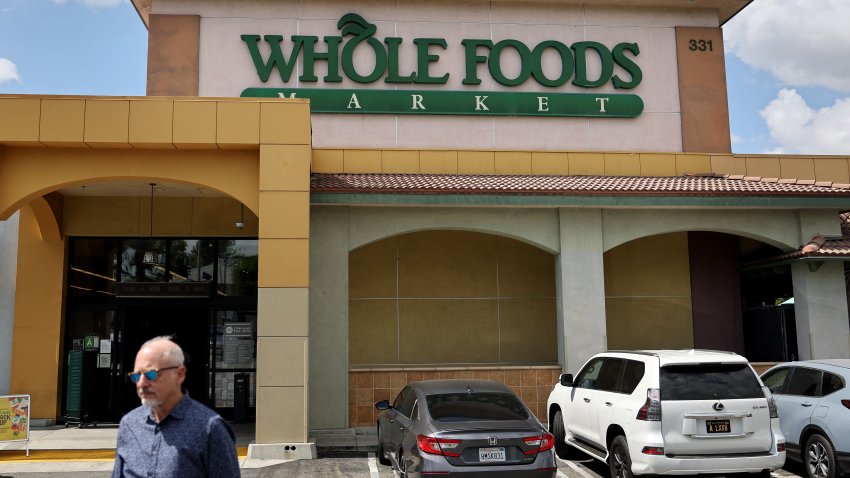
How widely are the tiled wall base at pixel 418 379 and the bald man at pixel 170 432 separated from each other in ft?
34.6

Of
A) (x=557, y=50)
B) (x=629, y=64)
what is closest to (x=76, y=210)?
(x=557, y=50)

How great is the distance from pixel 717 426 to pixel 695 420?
11.0 inches

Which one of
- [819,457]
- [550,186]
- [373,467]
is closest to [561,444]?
[373,467]

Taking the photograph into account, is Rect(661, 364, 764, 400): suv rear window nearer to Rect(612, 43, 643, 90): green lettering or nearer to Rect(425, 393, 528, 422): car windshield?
Rect(425, 393, 528, 422): car windshield

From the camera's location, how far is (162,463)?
142 inches

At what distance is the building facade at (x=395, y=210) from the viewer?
40.5 feet

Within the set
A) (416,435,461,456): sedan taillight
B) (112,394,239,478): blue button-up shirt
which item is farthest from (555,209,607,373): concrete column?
(112,394,239,478): blue button-up shirt

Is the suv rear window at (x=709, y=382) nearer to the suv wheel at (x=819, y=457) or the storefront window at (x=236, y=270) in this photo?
the suv wheel at (x=819, y=457)

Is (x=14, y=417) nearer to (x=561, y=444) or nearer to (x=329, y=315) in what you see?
(x=329, y=315)

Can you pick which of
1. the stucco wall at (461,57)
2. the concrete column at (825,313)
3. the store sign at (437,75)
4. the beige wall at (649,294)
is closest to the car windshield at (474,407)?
the concrete column at (825,313)

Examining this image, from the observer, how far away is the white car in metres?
9.02

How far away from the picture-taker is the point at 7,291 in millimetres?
15359

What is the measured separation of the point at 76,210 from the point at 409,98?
849 cm

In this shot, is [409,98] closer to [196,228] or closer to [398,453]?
[196,228]
